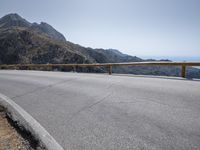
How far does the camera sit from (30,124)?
5.38 metres

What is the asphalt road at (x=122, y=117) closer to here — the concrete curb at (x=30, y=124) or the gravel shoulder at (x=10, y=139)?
the concrete curb at (x=30, y=124)

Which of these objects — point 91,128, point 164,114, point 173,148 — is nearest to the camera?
point 173,148

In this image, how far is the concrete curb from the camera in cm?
419

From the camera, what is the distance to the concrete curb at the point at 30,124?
4.19 m

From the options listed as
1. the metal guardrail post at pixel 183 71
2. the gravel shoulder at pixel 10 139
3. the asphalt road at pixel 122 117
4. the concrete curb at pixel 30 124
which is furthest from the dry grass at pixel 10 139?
the metal guardrail post at pixel 183 71

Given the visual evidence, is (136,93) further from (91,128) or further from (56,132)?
(56,132)

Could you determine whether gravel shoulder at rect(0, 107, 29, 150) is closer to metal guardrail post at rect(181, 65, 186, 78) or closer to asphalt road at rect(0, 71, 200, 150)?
asphalt road at rect(0, 71, 200, 150)

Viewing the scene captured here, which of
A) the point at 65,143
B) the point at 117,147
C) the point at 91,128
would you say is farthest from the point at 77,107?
the point at 117,147

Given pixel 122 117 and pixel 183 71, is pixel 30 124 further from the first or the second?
pixel 183 71

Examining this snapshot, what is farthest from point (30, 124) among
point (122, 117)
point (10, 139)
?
point (122, 117)

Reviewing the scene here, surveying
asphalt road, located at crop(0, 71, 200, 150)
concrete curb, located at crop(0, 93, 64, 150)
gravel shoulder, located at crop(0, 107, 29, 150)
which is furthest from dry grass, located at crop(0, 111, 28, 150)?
asphalt road, located at crop(0, 71, 200, 150)

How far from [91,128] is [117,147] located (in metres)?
1.10

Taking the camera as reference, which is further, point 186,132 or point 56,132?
point 56,132

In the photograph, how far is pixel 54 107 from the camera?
6.75m
